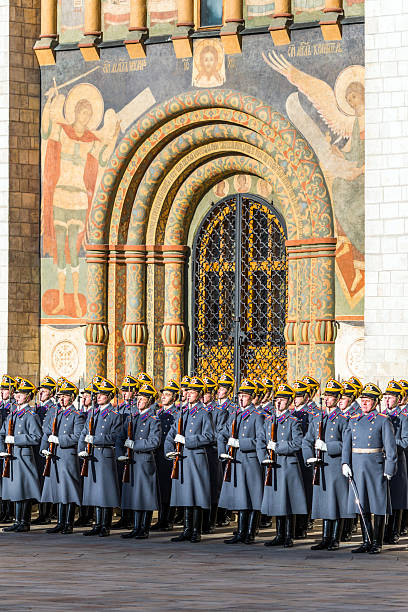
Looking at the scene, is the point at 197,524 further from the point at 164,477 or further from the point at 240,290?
the point at 240,290

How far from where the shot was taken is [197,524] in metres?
13.0

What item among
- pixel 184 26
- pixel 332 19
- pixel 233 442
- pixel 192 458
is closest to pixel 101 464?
pixel 192 458

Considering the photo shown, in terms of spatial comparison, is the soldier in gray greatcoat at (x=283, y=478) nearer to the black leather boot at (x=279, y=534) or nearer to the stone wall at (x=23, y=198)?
the black leather boot at (x=279, y=534)

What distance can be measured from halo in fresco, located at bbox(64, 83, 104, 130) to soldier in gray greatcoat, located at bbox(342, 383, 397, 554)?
668cm

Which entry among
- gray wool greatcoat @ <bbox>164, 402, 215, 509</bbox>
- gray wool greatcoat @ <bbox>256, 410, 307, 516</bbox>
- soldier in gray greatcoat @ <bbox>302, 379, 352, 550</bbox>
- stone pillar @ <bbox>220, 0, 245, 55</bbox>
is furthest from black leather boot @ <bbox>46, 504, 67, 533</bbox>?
stone pillar @ <bbox>220, 0, 245, 55</bbox>

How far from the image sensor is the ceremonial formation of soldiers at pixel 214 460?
12.5m

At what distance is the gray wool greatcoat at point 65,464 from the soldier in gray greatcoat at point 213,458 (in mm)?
1157

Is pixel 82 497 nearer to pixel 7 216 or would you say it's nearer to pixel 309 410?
pixel 309 410

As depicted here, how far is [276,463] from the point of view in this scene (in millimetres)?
12836

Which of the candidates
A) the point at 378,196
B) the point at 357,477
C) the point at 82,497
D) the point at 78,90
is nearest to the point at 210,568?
the point at 357,477

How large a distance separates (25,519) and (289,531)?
264 cm

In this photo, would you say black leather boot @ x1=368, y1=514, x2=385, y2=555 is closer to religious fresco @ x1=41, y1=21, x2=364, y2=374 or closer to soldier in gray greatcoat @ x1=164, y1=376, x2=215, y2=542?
soldier in gray greatcoat @ x1=164, y1=376, x2=215, y2=542

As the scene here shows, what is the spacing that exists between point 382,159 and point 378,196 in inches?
15.4

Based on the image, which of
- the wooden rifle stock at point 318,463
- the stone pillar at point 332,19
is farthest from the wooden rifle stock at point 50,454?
the stone pillar at point 332,19
